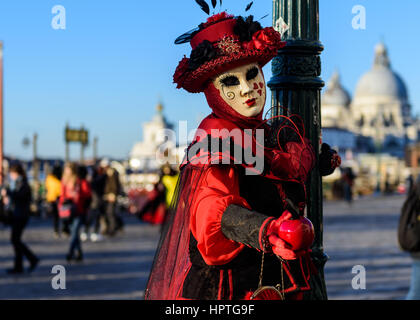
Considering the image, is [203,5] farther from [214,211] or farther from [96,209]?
[96,209]

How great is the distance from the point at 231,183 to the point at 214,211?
14 cm

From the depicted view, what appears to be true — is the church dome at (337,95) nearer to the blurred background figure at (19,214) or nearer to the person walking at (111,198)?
the person walking at (111,198)

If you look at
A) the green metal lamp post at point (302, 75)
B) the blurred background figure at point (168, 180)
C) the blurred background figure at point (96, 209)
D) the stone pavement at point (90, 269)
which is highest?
the green metal lamp post at point (302, 75)

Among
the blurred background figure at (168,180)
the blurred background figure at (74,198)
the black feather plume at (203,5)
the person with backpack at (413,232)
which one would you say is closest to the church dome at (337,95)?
the blurred background figure at (168,180)

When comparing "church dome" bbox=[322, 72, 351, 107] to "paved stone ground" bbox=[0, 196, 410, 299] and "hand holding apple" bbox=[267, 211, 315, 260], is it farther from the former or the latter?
"hand holding apple" bbox=[267, 211, 315, 260]

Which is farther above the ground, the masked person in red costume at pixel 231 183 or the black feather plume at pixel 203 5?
the black feather plume at pixel 203 5

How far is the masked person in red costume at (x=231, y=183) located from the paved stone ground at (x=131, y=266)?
497 centimetres

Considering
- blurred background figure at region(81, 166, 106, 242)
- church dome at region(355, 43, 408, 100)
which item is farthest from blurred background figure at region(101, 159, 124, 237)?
church dome at region(355, 43, 408, 100)

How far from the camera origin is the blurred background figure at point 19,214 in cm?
991

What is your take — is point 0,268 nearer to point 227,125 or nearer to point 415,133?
point 227,125

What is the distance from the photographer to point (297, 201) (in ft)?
10.0

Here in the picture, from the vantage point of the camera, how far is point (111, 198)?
15.7 m

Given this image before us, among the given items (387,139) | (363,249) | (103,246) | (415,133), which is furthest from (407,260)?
(415,133)
